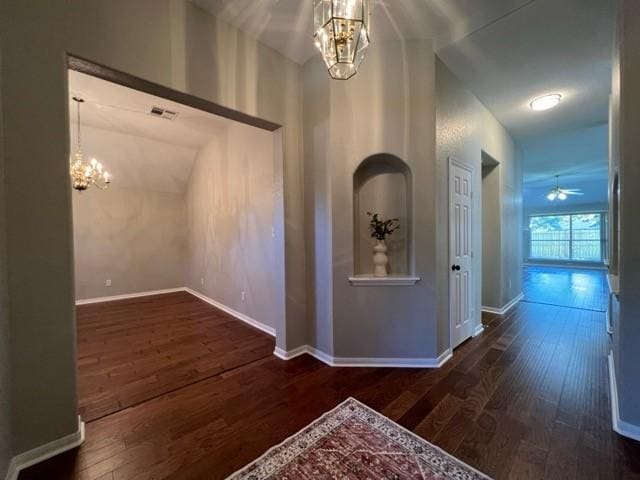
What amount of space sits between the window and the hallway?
2.68 m

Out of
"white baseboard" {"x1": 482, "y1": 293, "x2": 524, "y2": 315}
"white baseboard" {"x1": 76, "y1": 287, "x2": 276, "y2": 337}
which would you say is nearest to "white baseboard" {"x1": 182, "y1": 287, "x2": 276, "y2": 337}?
"white baseboard" {"x1": 76, "y1": 287, "x2": 276, "y2": 337}

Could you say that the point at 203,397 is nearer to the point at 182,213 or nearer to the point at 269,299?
the point at 269,299

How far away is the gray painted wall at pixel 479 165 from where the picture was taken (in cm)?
260

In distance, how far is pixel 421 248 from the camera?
2.48m

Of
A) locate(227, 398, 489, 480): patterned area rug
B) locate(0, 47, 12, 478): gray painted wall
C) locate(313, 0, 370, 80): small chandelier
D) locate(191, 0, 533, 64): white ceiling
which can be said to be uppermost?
locate(191, 0, 533, 64): white ceiling

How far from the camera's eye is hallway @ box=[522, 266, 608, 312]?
4.64m

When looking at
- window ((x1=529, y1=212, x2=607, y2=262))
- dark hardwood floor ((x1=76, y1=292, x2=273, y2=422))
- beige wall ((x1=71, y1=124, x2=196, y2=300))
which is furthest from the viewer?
window ((x1=529, y1=212, x2=607, y2=262))

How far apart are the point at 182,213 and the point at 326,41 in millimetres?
6155

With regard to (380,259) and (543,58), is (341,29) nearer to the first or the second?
(380,259)

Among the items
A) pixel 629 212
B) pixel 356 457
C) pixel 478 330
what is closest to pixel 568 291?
pixel 478 330

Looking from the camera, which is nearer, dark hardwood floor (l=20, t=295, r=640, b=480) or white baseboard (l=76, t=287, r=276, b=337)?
dark hardwood floor (l=20, t=295, r=640, b=480)

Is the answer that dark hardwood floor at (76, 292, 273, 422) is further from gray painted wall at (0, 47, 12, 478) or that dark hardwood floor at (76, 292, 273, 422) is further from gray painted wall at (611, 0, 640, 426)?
gray painted wall at (611, 0, 640, 426)

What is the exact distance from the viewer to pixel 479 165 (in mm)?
3363

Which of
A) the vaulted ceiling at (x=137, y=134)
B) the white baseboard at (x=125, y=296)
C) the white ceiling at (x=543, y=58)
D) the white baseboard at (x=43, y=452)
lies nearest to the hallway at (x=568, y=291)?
the white ceiling at (x=543, y=58)
